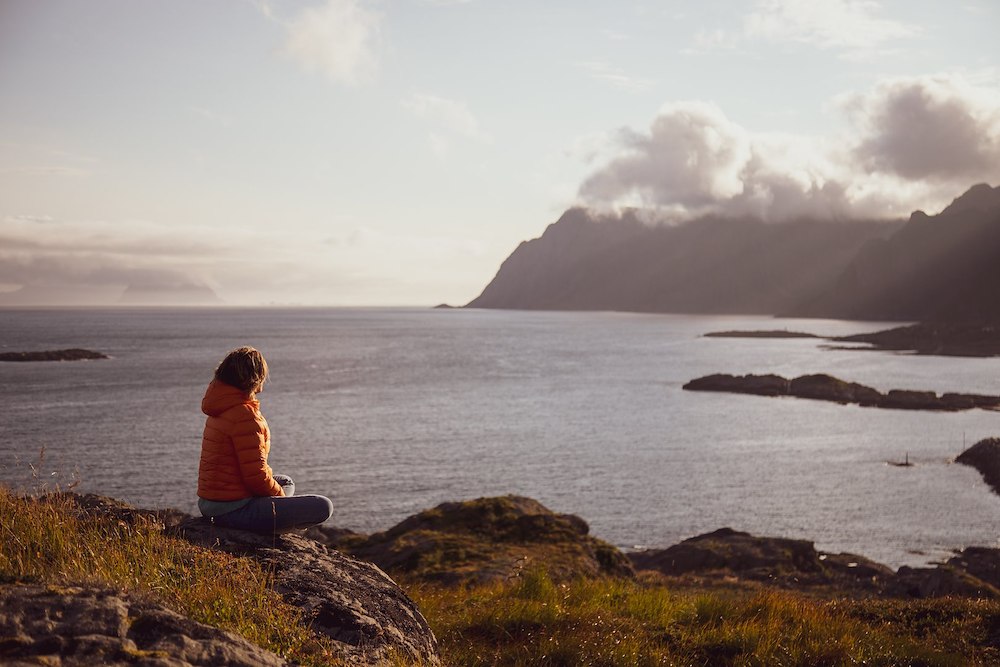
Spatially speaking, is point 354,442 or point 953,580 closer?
point 953,580

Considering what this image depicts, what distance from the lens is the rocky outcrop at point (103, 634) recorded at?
4.49 m

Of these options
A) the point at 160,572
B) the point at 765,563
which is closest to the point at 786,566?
the point at 765,563

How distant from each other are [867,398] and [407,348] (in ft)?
389

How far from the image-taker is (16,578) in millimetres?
5582

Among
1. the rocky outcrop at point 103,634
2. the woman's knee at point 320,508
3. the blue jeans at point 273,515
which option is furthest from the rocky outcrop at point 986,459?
the rocky outcrop at point 103,634

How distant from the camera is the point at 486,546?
76.0ft

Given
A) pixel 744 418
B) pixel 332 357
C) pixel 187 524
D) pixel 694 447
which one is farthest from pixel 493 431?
pixel 332 357

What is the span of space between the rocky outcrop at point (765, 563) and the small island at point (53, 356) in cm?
14161

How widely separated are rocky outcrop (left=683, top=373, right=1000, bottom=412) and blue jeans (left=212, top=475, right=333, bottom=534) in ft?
370

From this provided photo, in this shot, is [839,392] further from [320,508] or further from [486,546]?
[320,508]

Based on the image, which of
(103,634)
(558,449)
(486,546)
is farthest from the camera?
(558,449)

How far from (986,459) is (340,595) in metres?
78.8

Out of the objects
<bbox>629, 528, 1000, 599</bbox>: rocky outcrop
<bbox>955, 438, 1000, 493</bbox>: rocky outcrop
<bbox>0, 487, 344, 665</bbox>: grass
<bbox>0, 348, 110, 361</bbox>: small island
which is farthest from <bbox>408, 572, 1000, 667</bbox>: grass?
<bbox>0, 348, 110, 361</bbox>: small island

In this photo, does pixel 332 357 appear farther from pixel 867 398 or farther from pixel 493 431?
pixel 867 398
